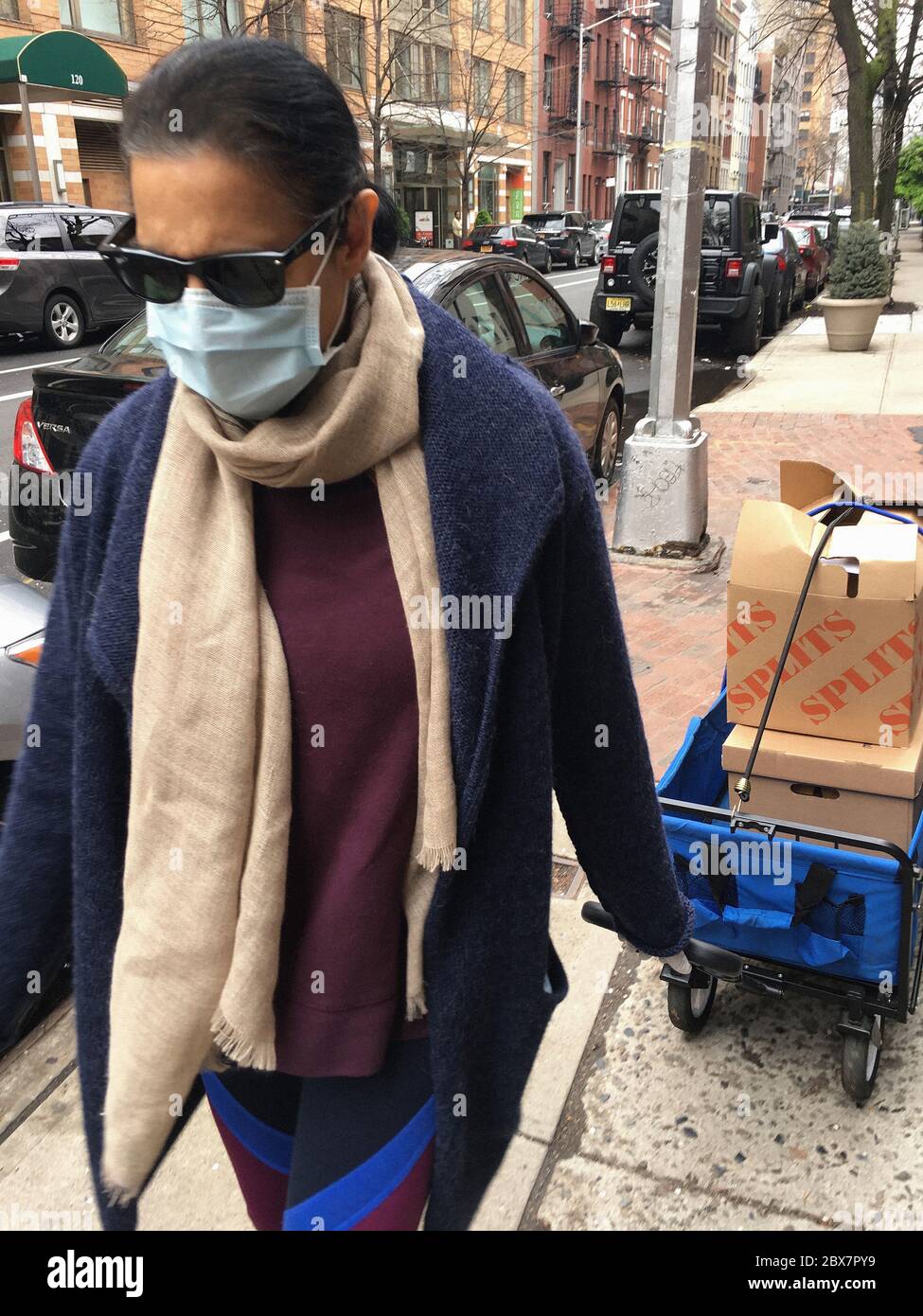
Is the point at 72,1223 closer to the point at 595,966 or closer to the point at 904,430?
the point at 595,966

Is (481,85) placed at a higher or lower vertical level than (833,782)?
higher

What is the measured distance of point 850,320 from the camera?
14.0 m

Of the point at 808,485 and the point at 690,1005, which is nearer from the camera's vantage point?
the point at 690,1005

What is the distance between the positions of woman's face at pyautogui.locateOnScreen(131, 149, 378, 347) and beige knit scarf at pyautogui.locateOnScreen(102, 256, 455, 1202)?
0.55 feet

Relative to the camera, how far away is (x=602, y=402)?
7441mm

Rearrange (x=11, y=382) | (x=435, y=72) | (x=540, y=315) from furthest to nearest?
Result: (x=435, y=72)
(x=11, y=382)
(x=540, y=315)

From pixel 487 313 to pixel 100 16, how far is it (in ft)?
82.0

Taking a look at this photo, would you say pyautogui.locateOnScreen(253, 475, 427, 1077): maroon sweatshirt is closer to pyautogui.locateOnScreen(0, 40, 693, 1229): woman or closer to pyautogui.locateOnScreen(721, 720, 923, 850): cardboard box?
pyautogui.locateOnScreen(0, 40, 693, 1229): woman

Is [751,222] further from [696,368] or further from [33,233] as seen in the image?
[33,233]

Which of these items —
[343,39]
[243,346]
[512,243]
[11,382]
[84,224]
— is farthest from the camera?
[512,243]

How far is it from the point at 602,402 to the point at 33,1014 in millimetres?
5676

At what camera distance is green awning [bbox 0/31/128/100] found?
63.4ft

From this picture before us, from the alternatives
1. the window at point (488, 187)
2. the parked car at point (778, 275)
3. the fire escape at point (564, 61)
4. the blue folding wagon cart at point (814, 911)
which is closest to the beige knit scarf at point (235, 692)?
the blue folding wagon cart at point (814, 911)

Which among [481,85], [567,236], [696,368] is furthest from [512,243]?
[696,368]
